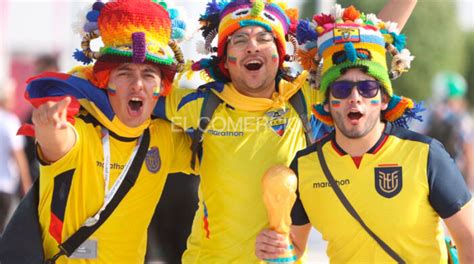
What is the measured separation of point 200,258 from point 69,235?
88 cm

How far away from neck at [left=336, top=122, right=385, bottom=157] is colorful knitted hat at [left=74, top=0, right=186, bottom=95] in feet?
4.11

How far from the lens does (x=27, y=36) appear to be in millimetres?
27453

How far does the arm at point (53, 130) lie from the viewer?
4.38 metres

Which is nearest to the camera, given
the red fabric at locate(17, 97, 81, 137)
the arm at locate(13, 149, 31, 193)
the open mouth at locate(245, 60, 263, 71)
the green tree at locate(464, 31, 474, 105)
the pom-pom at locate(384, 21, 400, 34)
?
the red fabric at locate(17, 97, 81, 137)

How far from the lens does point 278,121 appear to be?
5250 millimetres

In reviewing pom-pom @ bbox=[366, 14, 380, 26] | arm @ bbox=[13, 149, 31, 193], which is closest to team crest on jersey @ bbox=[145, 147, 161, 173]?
pom-pom @ bbox=[366, 14, 380, 26]

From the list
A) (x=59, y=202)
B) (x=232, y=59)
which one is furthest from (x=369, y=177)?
(x=59, y=202)

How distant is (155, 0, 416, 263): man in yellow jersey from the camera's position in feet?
16.8

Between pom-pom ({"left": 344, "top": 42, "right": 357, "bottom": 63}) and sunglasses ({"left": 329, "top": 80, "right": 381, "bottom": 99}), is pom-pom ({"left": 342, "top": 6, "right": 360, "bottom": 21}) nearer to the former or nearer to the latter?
pom-pom ({"left": 344, "top": 42, "right": 357, "bottom": 63})

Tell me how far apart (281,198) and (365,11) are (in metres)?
5.99

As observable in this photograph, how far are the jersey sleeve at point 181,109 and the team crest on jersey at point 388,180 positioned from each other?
4.39ft

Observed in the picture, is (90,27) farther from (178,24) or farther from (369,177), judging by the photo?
(369,177)

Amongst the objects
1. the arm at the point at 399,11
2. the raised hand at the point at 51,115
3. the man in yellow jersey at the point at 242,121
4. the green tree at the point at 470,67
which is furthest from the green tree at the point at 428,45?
the raised hand at the point at 51,115

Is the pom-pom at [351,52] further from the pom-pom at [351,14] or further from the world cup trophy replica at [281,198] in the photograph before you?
the world cup trophy replica at [281,198]
